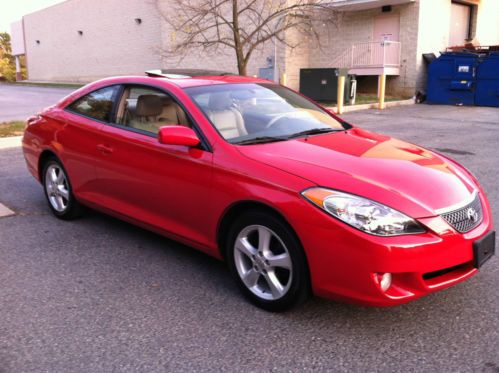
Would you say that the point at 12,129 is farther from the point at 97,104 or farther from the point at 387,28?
the point at 387,28

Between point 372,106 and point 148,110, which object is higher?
point 148,110

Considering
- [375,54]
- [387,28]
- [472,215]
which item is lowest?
[472,215]

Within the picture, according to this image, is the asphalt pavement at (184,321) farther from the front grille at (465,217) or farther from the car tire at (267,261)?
the front grille at (465,217)

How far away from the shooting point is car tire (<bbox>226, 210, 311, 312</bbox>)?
125 inches

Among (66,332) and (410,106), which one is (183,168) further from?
(410,106)

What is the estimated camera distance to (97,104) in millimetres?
4914

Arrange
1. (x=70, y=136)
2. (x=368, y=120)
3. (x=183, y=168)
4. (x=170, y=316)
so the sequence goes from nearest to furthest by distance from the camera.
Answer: (x=170, y=316)
(x=183, y=168)
(x=70, y=136)
(x=368, y=120)

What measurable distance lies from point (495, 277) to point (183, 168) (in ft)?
7.99

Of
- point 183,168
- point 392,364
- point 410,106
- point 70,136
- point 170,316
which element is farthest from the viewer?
point 410,106

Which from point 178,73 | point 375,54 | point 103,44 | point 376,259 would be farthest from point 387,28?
point 103,44

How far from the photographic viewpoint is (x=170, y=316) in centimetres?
336

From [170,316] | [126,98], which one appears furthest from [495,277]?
[126,98]

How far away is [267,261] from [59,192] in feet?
9.46

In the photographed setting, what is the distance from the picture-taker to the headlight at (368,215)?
2.91 m
